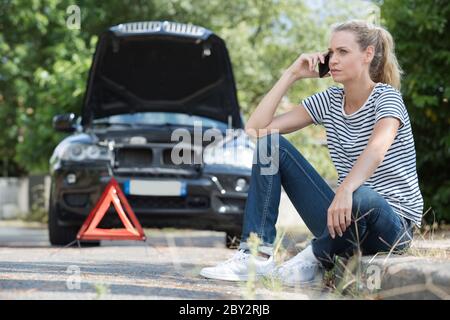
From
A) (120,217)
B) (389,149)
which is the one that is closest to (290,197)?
(389,149)

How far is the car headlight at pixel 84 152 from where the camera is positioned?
23.6 ft

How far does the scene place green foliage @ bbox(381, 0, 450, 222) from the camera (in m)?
7.79

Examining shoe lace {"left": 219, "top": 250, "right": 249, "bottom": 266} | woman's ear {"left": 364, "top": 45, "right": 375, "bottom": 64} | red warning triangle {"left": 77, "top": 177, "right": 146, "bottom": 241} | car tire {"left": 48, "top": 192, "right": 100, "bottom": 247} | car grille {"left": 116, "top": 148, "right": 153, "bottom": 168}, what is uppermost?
woman's ear {"left": 364, "top": 45, "right": 375, "bottom": 64}

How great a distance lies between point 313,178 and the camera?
4.23 meters

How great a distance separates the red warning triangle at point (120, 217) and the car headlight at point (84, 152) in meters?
0.42

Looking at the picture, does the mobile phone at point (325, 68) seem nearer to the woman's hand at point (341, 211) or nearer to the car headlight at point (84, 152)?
the woman's hand at point (341, 211)

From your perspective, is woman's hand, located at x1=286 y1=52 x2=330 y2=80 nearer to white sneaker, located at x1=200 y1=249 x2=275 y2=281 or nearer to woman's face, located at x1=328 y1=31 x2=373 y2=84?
woman's face, located at x1=328 y1=31 x2=373 y2=84

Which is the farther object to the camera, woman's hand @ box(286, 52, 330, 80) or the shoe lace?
woman's hand @ box(286, 52, 330, 80)

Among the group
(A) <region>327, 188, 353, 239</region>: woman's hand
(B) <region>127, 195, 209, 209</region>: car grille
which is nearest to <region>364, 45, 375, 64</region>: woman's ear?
(A) <region>327, 188, 353, 239</region>: woman's hand

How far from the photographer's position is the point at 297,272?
4098 mm

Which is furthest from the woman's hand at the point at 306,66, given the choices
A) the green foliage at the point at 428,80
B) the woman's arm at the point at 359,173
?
the green foliage at the point at 428,80

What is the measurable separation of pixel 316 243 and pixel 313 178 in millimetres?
335

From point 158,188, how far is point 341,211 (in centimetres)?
364

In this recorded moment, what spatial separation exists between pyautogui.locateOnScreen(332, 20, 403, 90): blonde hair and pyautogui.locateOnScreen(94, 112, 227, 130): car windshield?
143 inches
